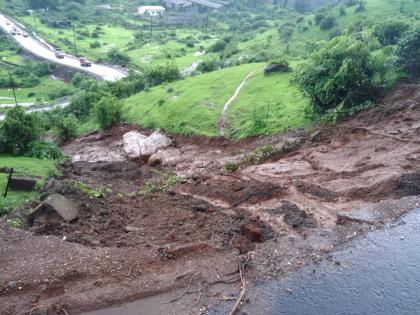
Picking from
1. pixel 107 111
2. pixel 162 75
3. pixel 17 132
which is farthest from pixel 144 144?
pixel 162 75

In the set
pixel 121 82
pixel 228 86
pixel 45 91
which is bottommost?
pixel 45 91

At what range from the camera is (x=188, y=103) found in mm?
48906

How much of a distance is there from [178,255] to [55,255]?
549 cm

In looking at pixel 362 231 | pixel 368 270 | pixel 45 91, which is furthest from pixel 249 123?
pixel 45 91

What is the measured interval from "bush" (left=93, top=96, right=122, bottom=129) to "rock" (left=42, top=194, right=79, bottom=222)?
26.5 m

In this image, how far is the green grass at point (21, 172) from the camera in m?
25.2

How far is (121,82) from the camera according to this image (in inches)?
2677

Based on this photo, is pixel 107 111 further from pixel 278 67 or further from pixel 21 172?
pixel 21 172

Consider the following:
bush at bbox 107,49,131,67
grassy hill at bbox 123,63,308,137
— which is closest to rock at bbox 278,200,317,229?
grassy hill at bbox 123,63,308,137

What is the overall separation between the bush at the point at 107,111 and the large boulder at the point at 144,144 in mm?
6058

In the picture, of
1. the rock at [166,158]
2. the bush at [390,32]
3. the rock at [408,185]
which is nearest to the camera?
the rock at [408,185]

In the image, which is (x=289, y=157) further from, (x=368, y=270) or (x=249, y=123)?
(x=368, y=270)

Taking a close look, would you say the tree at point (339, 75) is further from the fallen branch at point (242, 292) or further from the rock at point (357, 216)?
the fallen branch at point (242, 292)

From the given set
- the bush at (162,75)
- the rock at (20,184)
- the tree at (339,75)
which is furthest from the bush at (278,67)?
the rock at (20,184)
